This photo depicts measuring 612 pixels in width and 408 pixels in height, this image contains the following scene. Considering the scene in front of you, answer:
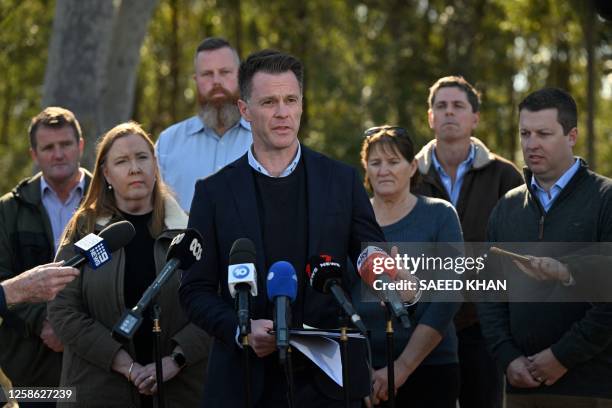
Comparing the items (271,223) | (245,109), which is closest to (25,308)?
(245,109)

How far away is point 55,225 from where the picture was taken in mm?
8414

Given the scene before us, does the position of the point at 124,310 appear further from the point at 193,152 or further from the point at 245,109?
the point at 193,152

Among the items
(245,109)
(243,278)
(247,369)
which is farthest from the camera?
(245,109)

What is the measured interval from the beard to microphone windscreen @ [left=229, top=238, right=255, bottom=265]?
3757 mm

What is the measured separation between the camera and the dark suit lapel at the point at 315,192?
5578 mm

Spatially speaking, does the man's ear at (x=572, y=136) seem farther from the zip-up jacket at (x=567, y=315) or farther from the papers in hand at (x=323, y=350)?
the papers in hand at (x=323, y=350)

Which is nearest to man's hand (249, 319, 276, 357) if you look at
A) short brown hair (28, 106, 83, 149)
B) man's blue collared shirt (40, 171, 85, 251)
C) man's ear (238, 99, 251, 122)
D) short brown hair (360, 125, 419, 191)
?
man's ear (238, 99, 251, 122)

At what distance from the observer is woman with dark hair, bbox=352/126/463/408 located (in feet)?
24.1

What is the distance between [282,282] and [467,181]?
3860 mm

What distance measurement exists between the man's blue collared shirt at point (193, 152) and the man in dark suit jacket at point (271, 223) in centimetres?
278

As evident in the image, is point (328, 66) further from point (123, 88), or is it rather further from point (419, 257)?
point (419, 257)

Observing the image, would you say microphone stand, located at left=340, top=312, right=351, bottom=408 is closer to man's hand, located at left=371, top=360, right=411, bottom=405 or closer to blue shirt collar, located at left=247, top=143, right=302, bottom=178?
blue shirt collar, located at left=247, top=143, right=302, bottom=178

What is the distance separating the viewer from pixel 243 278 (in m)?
4.95

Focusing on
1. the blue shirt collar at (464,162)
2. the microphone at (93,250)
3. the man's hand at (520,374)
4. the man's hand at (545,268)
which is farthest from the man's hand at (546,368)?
the microphone at (93,250)
